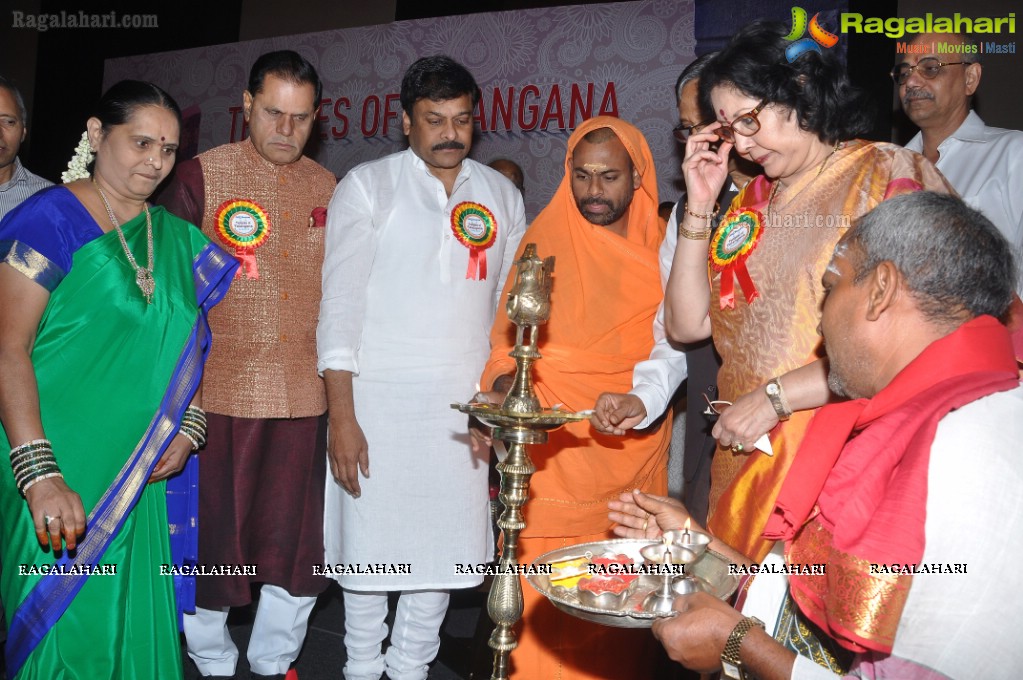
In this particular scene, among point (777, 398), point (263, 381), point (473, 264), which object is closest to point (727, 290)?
point (777, 398)

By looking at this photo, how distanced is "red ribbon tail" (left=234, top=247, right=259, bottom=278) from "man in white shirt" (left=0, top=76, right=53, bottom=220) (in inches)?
42.1

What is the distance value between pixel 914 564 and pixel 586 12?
17.6 feet

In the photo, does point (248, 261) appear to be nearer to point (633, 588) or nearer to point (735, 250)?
point (735, 250)

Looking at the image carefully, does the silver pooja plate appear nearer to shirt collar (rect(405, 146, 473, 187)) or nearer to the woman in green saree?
the woman in green saree

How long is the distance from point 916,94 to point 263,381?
9.18 ft

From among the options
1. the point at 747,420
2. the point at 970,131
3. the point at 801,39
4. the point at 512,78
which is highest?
the point at 512,78

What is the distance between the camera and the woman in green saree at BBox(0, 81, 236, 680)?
2480mm

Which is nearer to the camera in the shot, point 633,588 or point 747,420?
point 633,588

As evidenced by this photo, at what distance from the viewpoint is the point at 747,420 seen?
7.38ft

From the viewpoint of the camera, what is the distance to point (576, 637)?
9.75 feet

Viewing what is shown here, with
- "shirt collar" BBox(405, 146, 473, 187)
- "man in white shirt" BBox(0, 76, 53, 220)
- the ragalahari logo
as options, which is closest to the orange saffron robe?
"shirt collar" BBox(405, 146, 473, 187)

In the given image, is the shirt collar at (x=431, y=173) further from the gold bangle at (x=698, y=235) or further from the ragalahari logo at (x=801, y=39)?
the ragalahari logo at (x=801, y=39)

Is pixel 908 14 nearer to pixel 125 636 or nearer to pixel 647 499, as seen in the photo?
pixel 647 499

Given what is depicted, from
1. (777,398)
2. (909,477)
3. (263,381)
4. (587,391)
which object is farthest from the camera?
(263,381)
